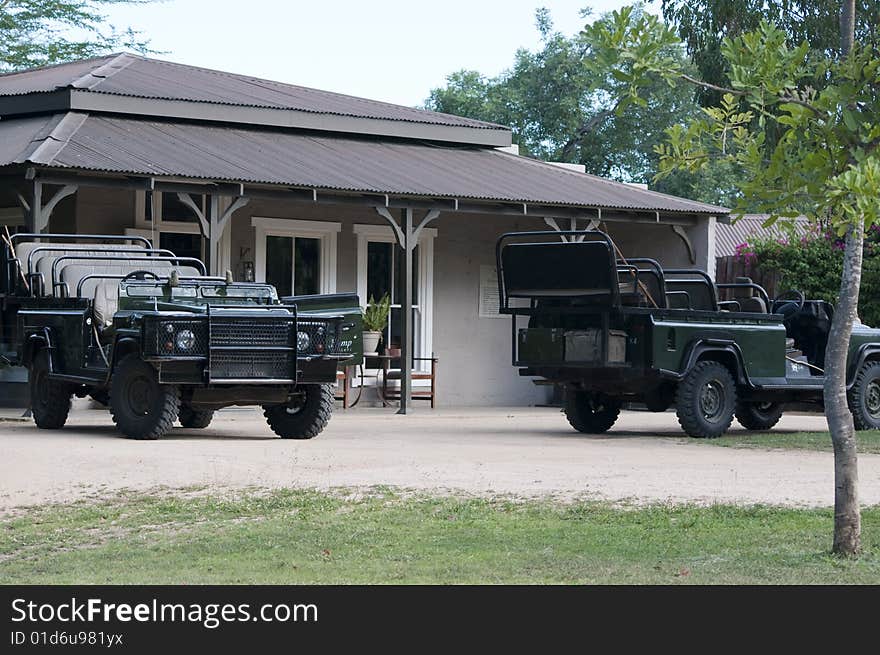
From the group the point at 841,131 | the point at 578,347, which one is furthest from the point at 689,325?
the point at 841,131

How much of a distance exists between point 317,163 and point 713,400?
6.93 metres

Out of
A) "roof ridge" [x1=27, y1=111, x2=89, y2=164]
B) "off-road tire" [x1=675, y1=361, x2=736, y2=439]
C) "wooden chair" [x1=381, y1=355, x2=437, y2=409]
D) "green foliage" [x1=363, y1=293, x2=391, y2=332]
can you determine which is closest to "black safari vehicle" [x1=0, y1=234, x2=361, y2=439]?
"roof ridge" [x1=27, y1=111, x2=89, y2=164]

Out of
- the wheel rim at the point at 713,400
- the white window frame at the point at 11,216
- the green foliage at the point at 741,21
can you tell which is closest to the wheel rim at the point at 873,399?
the wheel rim at the point at 713,400

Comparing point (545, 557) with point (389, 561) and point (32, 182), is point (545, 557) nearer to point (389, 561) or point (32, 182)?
point (389, 561)

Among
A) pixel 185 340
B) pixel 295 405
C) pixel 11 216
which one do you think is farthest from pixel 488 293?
pixel 185 340

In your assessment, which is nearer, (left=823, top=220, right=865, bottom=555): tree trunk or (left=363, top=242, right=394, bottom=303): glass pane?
(left=823, top=220, right=865, bottom=555): tree trunk

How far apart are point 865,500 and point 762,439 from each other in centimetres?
586

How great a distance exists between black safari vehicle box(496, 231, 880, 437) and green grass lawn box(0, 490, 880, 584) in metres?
5.88

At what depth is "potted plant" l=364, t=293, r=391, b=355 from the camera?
22.2 metres

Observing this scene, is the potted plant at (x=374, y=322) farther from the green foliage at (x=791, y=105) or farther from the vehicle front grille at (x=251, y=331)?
the green foliage at (x=791, y=105)

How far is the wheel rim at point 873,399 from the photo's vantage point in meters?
18.4

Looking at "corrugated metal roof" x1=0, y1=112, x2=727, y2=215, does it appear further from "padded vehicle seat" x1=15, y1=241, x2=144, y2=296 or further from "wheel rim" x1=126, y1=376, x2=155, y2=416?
"wheel rim" x1=126, y1=376, x2=155, y2=416

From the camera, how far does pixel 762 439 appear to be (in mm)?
16656

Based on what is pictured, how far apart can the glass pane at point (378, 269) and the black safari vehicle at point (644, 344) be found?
19.7ft
